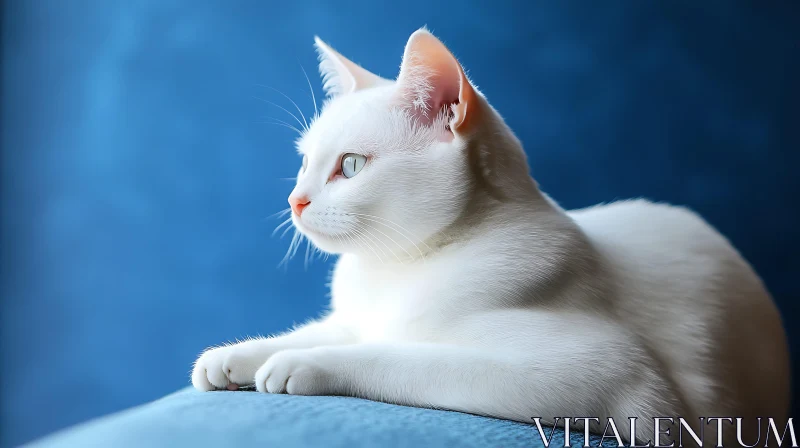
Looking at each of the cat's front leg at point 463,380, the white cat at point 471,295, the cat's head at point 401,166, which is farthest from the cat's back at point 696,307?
the cat's head at point 401,166

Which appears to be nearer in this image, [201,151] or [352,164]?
[352,164]

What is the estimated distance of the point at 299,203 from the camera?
3.21ft

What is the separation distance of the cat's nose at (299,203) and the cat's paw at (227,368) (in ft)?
0.71

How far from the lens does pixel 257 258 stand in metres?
1.80

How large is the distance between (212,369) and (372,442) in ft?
1.15

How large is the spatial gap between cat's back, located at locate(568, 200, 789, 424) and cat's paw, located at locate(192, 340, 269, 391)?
0.56 meters

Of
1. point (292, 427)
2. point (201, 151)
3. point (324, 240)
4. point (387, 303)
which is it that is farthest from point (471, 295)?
point (201, 151)

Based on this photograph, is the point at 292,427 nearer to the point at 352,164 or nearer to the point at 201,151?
the point at 352,164

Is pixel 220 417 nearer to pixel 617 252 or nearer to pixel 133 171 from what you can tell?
pixel 617 252

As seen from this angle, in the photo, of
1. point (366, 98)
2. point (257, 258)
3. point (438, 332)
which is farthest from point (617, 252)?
point (257, 258)

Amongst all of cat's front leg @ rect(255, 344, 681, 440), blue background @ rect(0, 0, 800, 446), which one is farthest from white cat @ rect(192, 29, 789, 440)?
blue background @ rect(0, 0, 800, 446)

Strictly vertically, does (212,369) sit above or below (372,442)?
above

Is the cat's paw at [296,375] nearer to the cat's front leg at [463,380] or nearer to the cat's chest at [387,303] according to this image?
the cat's front leg at [463,380]

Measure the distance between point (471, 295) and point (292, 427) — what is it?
352 millimetres
